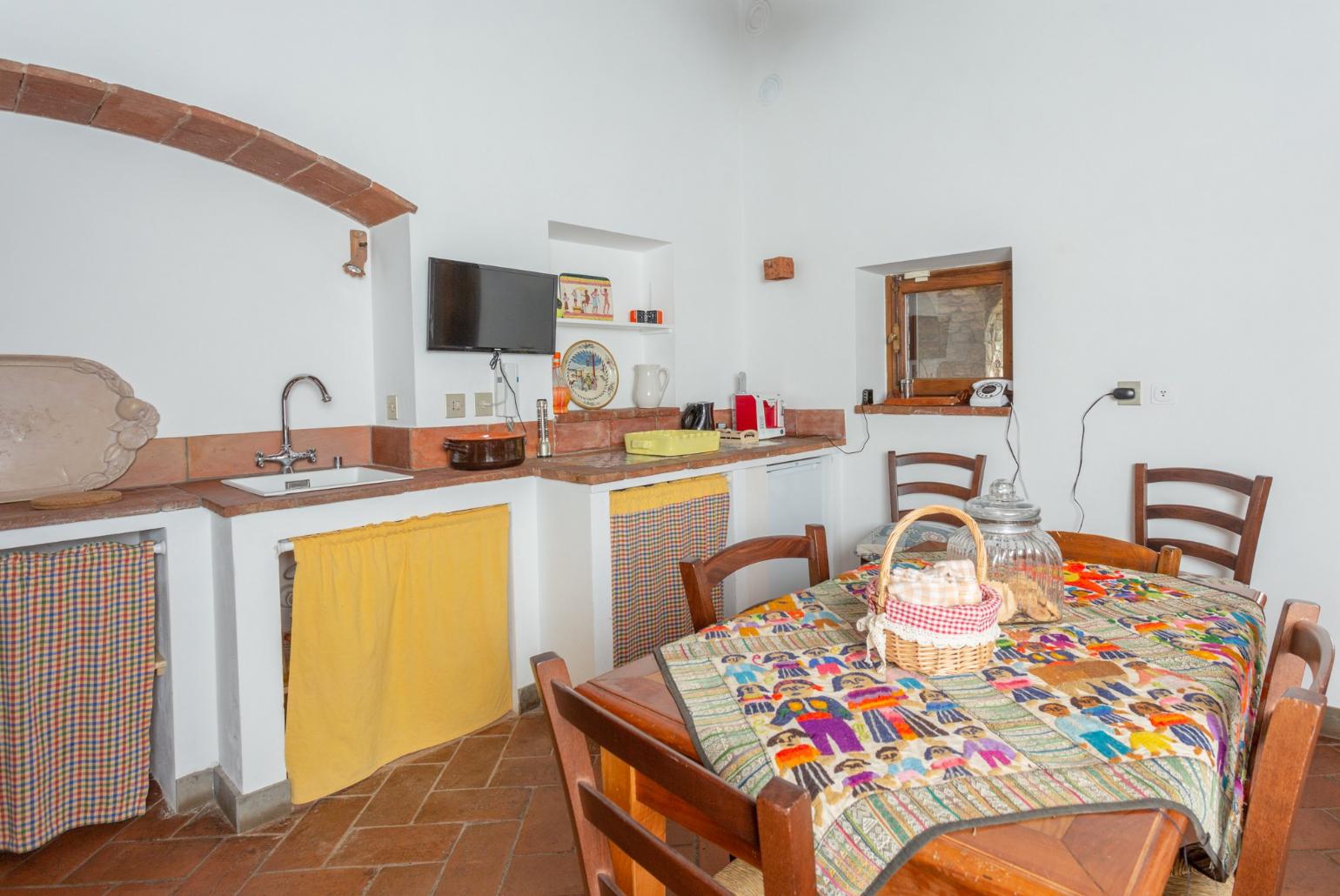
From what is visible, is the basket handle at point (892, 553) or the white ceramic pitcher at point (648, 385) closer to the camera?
the basket handle at point (892, 553)

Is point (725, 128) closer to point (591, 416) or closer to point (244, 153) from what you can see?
point (591, 416)

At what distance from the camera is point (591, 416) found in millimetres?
3518

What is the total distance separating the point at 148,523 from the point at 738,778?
6.54ft

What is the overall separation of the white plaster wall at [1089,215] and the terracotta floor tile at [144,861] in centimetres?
309

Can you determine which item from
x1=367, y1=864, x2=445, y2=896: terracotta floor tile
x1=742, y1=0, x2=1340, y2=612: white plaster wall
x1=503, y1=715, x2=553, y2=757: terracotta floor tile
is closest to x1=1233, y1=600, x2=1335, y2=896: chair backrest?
x1=367, y1=864, x2=445, y2=896: terracotta floor tile

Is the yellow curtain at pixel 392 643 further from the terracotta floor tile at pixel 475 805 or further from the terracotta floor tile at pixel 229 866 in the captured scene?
the terracotta floor tile at pixel 475 805

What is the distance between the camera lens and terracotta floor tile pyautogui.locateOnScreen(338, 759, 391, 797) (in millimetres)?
2316

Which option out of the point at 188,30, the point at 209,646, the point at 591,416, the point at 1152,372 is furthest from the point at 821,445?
the point at 188,30

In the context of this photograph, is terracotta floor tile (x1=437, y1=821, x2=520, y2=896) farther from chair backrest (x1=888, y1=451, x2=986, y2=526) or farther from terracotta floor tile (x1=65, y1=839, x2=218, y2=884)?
chair backrest (x1=888, y1=451, x2=986, y2=526)

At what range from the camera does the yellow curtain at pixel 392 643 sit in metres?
2.23

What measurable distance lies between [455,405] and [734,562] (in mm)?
1639

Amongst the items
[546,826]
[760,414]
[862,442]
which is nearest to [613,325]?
[760,414]

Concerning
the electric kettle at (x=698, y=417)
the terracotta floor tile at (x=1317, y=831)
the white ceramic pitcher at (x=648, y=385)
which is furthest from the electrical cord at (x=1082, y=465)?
the white ceramic pitcher at (x=648, y=385)

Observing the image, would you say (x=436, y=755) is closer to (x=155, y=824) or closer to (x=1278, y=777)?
(x=155, y=824)
